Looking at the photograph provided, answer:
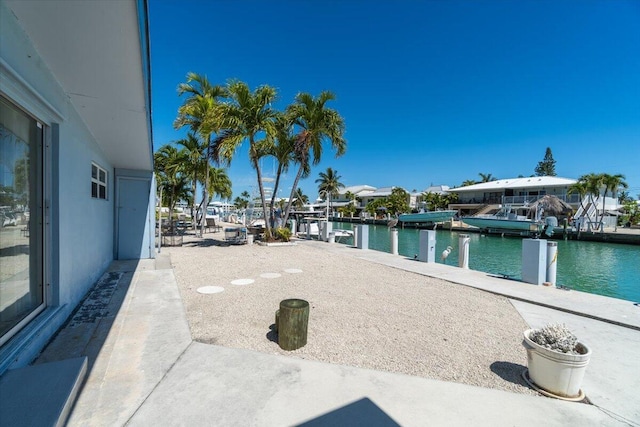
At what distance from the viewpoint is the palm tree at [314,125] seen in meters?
14.3

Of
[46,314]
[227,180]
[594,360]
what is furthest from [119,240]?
[227,180]

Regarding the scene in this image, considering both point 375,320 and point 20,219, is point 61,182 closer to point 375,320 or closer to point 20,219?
point 20,219

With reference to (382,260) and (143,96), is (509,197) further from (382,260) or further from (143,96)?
(143,96)

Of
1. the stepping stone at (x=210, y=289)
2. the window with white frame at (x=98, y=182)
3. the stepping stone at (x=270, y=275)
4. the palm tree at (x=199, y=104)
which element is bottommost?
the stepping stone at (x=270, y=275)

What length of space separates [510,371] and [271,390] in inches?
107

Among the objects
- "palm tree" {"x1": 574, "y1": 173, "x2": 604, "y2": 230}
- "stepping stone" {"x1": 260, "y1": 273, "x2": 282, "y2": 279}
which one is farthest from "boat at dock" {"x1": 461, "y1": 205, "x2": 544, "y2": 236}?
"stepping stone" {"x1": 260, "y1": 273, "x2": 282, "y2": 279}

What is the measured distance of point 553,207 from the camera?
1298 inches

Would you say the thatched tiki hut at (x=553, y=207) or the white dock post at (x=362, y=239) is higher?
the thatched tiki hut at (x=553, y=207)

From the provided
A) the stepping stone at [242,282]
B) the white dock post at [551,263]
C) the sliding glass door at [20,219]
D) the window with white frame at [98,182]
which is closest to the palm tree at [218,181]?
the window with white frame at [98,182]

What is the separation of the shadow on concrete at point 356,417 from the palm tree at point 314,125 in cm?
1297

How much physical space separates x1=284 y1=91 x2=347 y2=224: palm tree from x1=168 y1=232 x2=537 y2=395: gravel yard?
7.53m

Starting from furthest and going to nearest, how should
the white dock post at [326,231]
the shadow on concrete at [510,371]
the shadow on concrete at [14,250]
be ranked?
the white dock post at [326,231] → the shadow on concrete at [510,371] → the shadow on concrete at [14,250]

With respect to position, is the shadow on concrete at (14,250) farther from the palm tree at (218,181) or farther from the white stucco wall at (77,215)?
the palm tree at (218,181)

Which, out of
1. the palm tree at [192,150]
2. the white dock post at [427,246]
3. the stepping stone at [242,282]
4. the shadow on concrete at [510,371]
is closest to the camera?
the shadow on concrete at [510,371]
